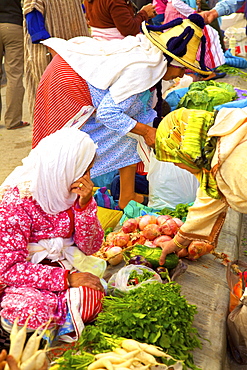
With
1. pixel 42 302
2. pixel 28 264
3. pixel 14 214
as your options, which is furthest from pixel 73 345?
pixel 14 214

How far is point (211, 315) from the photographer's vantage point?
2.93m

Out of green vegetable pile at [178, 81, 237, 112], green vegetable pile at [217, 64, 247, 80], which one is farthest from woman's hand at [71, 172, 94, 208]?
green vegetable pile at [217, 64, 247, 80]

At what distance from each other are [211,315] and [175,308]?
576mm

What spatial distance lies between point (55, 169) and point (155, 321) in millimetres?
892

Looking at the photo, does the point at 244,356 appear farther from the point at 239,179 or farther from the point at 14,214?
the point at 14,214

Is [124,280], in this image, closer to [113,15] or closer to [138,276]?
[138,276]

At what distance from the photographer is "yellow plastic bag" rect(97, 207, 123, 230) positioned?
3.93 meters

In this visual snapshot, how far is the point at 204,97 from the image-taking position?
178 inches

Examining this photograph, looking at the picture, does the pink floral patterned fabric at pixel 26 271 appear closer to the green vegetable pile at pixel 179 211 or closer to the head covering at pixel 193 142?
the head covering at pixel 193 142

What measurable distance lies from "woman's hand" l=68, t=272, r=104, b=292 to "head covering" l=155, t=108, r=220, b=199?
0.76m

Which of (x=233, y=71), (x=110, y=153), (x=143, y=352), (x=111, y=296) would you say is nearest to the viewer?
(x=143, y=352)

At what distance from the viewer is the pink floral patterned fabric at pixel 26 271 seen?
2434 millimetres

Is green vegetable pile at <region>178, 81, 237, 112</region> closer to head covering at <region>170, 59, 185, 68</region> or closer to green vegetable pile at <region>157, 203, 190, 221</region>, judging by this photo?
head covering at <region>170, 59, 185, 68</region>

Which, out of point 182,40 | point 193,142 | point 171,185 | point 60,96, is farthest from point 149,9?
point 193,142
